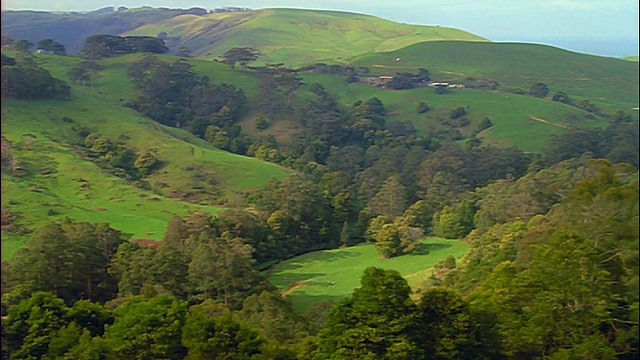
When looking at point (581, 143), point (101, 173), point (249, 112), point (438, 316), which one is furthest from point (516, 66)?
point (438, 316)

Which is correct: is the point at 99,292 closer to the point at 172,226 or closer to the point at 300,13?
the point at 172,226

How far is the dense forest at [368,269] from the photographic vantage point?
11086 mm

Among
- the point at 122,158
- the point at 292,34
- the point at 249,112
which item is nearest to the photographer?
the point at 122,158

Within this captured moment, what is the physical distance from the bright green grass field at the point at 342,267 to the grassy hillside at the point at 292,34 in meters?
54.5

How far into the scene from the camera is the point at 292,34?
312 feet

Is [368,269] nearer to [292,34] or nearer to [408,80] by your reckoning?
[408,80]

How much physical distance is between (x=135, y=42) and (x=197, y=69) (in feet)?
25.4

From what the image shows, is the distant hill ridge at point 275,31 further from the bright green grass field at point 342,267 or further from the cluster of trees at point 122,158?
the bright green grass field at point 342,267

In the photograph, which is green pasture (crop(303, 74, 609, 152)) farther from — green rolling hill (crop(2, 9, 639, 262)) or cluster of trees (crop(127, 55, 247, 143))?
cluster of trees (crop(127, 55, 247, 143))

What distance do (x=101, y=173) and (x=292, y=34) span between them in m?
64.4

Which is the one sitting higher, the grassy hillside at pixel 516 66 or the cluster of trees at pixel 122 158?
the grassy hillside at pixel 516 66

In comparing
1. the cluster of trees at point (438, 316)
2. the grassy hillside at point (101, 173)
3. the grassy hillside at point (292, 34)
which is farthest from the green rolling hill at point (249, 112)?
the cluster of trees at point (438, 316)

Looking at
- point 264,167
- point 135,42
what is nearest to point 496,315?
point 264,167

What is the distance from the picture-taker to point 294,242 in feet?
97.0
